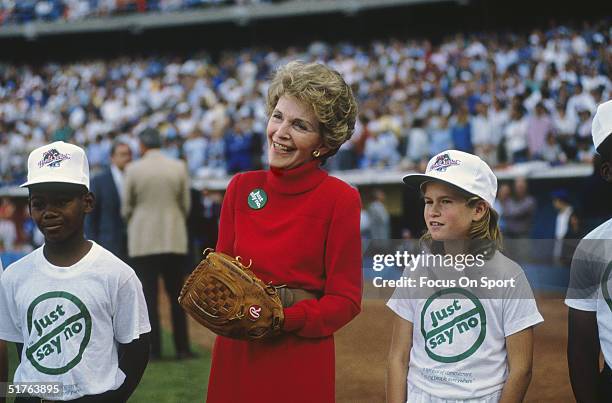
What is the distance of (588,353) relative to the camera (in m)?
2.42

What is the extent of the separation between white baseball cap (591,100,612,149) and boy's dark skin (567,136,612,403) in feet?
0.06

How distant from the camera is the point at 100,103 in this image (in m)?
21.8

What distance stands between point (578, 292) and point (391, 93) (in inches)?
547

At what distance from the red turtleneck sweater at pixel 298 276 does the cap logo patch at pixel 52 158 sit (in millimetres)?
641

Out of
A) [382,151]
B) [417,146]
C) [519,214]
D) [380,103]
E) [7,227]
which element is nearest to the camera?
[519,214]

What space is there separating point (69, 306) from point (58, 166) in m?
0.45

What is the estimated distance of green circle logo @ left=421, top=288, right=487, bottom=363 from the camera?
254 cm

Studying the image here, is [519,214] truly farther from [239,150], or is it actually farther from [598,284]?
[598,284]

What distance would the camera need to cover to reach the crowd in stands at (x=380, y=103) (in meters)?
12.9

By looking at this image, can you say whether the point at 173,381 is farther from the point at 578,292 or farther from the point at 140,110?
the point at 140,110

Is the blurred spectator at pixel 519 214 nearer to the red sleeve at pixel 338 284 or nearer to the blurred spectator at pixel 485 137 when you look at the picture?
the blurred spectator at pixel 485 137

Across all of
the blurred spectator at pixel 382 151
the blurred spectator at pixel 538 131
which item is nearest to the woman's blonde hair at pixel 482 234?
the blurred spectator at pixel 538 131

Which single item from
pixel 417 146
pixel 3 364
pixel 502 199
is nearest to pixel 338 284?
pixel 3 364

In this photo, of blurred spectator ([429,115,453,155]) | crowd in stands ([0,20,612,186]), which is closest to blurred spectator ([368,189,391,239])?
crowd in stands ([0,20,612,186])
